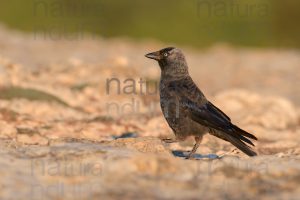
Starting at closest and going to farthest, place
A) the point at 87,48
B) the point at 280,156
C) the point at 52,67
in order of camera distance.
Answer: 1. the point at 280,156
2. the point at 52,67
3. the point at 87,48

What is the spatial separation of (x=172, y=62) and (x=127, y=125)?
1748 mm

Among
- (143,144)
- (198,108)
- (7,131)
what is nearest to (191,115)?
(198,108)

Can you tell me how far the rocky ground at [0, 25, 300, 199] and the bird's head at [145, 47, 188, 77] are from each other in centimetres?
84

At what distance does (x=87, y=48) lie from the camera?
739 inches

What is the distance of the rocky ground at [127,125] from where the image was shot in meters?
6.02

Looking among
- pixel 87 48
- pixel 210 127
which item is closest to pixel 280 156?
pixel 210 127

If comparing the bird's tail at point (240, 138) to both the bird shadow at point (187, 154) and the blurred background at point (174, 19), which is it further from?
the blurred background at point (174, 19)

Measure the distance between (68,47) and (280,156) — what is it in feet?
39.4

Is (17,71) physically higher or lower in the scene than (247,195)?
higher

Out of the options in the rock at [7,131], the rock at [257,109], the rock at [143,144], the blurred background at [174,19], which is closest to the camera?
the rock at [143,144]

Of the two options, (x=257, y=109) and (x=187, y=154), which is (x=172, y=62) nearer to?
(x=187, y=154)

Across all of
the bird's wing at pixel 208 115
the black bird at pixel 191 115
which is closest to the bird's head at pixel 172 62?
the black bird at pixel 191 115

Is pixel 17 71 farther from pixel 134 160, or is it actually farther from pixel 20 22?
pixel 20 22

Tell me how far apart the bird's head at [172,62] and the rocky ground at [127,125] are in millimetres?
842
